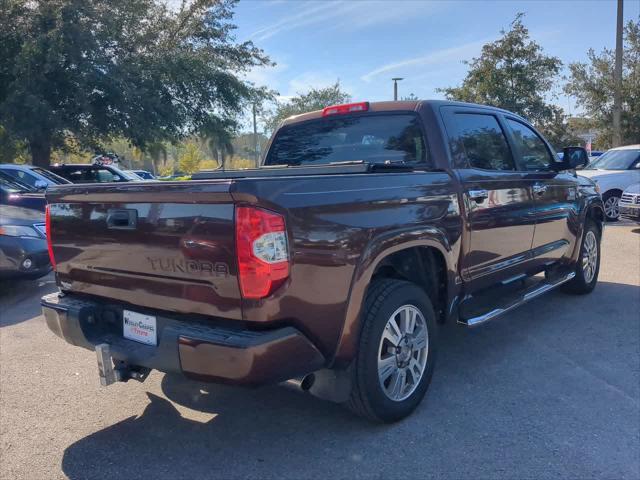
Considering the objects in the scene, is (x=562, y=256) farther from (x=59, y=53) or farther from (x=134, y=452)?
(x=59, y=53)

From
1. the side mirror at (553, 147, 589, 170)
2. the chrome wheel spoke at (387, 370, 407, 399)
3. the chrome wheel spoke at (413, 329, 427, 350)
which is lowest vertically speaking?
the chrome wheel spoke at (387, 370, 407, 399)

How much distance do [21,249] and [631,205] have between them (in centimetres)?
1071

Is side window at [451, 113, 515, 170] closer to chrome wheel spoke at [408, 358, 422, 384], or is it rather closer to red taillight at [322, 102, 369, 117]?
red taillight at [322, 102, 369, 117]

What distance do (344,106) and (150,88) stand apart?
13.7 meters

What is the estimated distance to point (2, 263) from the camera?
245 inches

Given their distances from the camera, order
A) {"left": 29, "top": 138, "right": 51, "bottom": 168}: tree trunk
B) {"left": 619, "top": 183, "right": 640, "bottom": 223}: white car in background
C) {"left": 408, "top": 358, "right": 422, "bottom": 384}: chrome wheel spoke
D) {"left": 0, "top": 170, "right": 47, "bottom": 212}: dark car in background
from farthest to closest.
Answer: {"left": 29, "top": 138, "right": 51, "bottom": 168}: tree trunk, {"left": 619, "top": 183, "right": 640, "bottom": 223}: white car in background, {"left": 0, "top": 170, "right": 47, "bottom": 212}: dark car in background, {"left": 408, "top": 358, "right": 422, "bottom": 384}: chrome wheel spoke

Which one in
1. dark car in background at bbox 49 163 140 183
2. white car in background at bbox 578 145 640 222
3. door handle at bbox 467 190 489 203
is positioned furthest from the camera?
white car in background at bbox 578 145 640 222

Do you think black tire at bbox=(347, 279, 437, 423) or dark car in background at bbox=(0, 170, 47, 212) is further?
dark car in background at bbox=(0, 170, 47, 212)

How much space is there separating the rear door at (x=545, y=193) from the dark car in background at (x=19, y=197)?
6874mm

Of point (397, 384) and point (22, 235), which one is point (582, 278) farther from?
point (22, 235)

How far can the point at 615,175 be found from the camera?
12.6 metres

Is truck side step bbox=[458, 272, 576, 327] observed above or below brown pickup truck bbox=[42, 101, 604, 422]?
below

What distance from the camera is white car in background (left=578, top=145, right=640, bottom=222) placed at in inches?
493

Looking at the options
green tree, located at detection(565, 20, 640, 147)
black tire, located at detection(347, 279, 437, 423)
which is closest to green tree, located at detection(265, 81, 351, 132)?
green tree, located at detection(565, 20, 640, 147)
